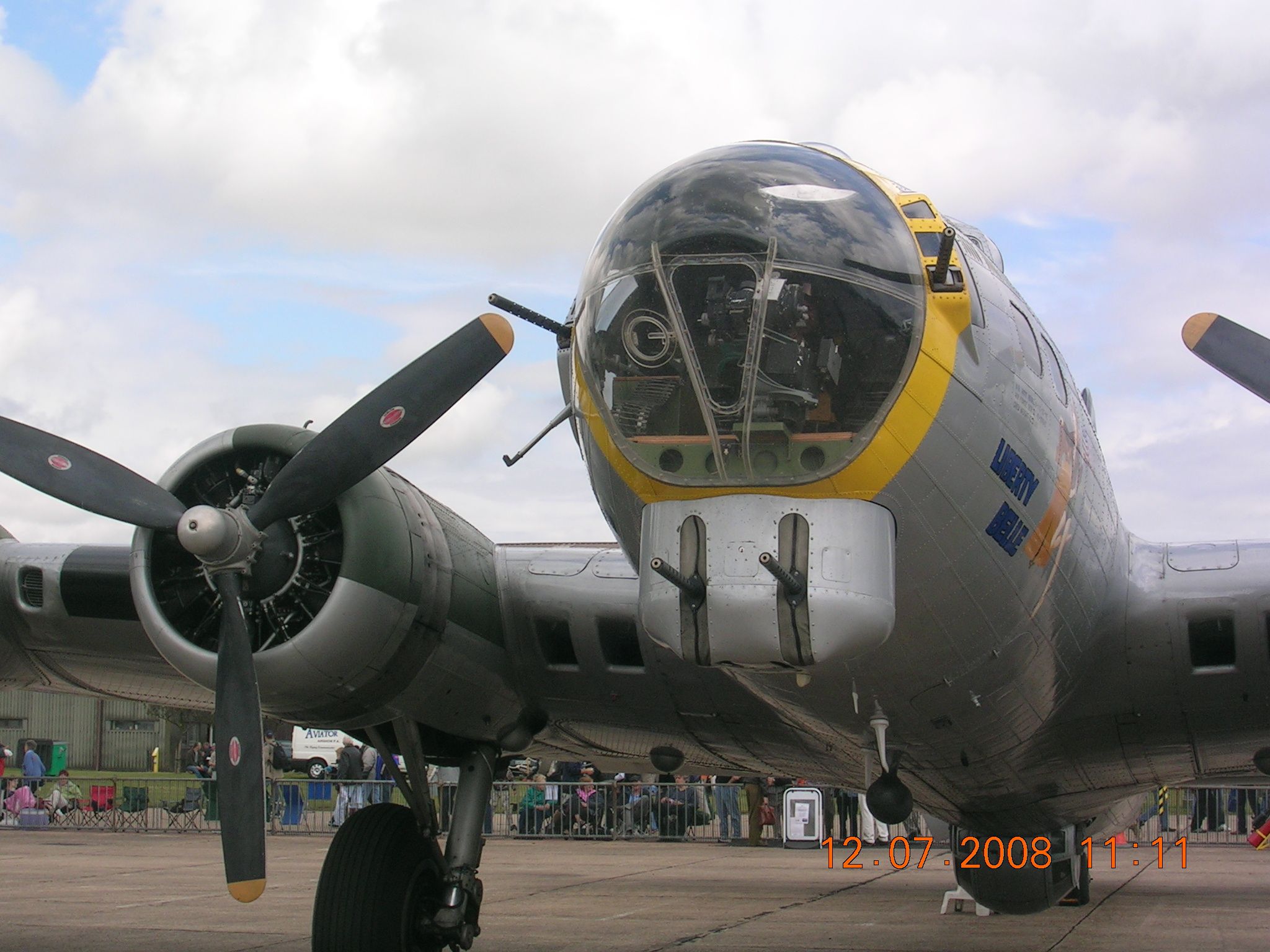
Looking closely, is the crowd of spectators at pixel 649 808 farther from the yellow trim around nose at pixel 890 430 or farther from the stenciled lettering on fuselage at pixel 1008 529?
the yellow trim around nose at pixel 890 430

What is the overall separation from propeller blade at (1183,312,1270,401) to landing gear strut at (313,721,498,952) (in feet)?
15.7

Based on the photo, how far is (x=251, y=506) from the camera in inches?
290

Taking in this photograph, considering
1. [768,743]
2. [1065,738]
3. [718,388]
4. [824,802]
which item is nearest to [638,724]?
[768,743]

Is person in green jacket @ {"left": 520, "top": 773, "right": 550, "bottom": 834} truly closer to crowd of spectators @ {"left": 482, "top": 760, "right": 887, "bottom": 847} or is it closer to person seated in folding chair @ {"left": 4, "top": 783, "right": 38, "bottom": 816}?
crowd of spectators @ {"left": 482, "top": 760, "right": 887, "bottom": 847}

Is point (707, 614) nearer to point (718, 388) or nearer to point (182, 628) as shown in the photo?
point (718, 388)

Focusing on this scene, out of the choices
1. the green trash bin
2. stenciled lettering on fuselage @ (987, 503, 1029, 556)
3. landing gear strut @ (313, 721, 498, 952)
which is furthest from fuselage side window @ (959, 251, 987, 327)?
the green trash bin

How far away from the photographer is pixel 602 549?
342 inches

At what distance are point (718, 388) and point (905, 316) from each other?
819 millimetres

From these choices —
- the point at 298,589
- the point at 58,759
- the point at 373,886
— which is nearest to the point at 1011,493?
the point at 298,589

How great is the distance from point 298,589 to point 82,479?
129 centimetres

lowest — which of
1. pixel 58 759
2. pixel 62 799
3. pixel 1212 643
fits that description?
pixel 62 799

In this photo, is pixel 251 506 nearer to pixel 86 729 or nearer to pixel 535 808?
pixel 535 808

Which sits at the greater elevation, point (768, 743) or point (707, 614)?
point (707, 614)

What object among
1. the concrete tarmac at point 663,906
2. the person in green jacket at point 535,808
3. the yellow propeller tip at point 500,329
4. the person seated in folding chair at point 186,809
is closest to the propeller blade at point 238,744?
the yellow propeller tip at point 500,329
